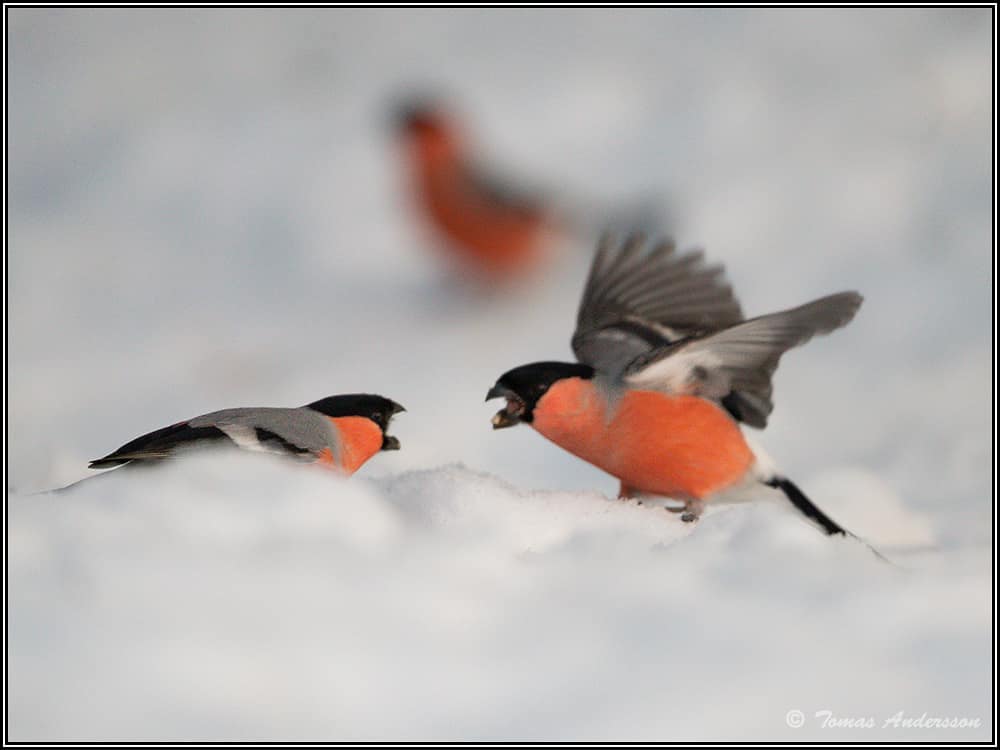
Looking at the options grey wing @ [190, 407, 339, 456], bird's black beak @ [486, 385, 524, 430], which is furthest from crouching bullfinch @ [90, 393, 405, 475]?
bird's black beak @ [486, 385, 524, 430]

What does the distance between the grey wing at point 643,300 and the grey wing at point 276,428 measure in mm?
359

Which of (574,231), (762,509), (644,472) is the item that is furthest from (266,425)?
(574,231)

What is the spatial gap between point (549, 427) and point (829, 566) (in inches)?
14.8

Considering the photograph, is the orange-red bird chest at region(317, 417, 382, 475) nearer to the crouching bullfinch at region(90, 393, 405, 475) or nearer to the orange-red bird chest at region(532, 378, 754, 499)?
the crouching bullfinch at region(90, 393, 405, 475)

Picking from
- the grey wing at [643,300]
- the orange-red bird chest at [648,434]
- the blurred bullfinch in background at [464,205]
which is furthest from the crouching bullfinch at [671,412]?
the blurred bullfinch in background at [464,205]

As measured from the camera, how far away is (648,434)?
137 cm

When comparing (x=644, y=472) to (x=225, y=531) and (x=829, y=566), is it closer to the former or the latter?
(x=829, y=566)

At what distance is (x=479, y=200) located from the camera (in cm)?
231

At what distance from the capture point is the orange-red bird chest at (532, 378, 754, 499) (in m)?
1.37

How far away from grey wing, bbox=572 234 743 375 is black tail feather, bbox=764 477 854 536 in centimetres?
22

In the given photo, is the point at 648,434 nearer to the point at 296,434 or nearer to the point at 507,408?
the point at 507,408

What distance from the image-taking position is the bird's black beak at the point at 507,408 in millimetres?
1376

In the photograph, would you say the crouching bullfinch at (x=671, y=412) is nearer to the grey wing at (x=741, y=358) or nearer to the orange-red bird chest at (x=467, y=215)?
the grey wing at (x=741, y=358)

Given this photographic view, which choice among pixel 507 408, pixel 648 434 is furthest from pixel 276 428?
pixel 648 434
